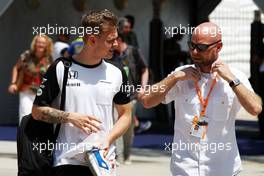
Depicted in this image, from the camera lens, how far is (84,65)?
5.36 meters

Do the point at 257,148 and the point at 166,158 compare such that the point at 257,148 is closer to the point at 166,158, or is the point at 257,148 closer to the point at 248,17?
the point at 166,158

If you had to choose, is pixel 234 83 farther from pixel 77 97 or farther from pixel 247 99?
pixel 77 97

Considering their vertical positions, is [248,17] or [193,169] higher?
[248,17]

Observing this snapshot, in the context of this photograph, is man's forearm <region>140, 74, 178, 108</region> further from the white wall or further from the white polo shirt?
the white wall

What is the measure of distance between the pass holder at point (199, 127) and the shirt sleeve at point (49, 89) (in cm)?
88

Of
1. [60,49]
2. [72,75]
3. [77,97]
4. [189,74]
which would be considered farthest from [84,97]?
[60,49]

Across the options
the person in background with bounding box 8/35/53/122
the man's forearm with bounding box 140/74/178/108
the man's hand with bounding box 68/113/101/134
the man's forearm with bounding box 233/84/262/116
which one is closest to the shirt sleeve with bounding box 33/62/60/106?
the man's hand with bounding box 68/113/101/134

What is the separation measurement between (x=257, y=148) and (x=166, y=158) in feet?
7.49

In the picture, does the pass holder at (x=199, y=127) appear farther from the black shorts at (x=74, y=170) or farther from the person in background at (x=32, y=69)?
the person in background at (x=32, y=69)

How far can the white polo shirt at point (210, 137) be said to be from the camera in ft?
17.4

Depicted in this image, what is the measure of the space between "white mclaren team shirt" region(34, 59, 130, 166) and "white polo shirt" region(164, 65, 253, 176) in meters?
0.48

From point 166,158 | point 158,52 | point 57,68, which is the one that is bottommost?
point 166,158

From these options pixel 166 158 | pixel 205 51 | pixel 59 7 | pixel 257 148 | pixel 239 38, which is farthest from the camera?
pixel 239 38

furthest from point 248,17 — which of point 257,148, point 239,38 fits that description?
point 257,148
